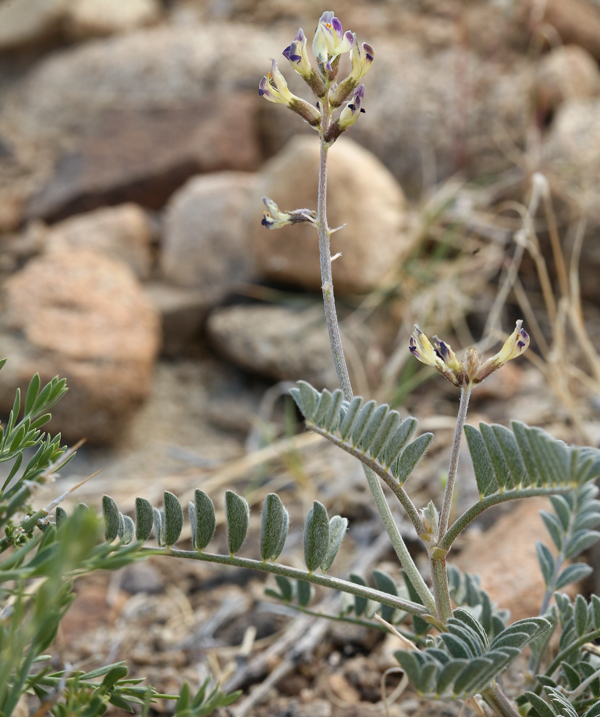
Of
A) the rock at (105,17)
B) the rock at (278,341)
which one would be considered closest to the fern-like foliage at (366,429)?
the rock at (278,341)

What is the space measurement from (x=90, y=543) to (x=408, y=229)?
2.07 m

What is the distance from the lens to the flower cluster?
0.55 meters

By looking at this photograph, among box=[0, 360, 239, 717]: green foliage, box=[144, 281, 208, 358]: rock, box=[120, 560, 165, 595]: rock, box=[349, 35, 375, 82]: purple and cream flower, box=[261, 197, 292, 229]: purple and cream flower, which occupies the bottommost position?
box=[120, 560, 165, 595]: rock

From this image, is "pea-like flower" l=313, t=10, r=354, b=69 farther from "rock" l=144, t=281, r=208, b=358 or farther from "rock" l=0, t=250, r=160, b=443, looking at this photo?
"rock" l=144, t=281, r=208, b=358

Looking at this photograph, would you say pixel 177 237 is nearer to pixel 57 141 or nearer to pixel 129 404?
pixel 129 404

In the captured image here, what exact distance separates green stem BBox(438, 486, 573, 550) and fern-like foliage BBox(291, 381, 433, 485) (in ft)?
0.19

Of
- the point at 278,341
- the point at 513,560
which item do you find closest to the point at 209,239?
the point at 278,341

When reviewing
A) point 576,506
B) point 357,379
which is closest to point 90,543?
point 576,506

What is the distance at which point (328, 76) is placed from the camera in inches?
22.0

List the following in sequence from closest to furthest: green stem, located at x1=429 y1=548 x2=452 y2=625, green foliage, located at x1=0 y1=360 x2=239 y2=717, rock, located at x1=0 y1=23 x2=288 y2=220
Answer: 1. green foliage, located at x1=0 y1=360 x2=239 y2=717
2. green stem, located at x1=429 y1=548 x2=452 y2=625
3. rock, located at x1=0 y1=23 x2=288 y2=220

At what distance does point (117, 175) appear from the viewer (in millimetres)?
2820

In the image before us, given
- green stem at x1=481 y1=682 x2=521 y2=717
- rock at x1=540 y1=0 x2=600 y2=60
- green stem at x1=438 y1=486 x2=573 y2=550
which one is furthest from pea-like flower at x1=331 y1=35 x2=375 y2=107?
rock at x1=540 y1=0 x2=600 y2=60

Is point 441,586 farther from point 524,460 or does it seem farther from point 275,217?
point 275,217

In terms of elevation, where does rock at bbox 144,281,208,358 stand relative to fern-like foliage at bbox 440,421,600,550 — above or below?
below
